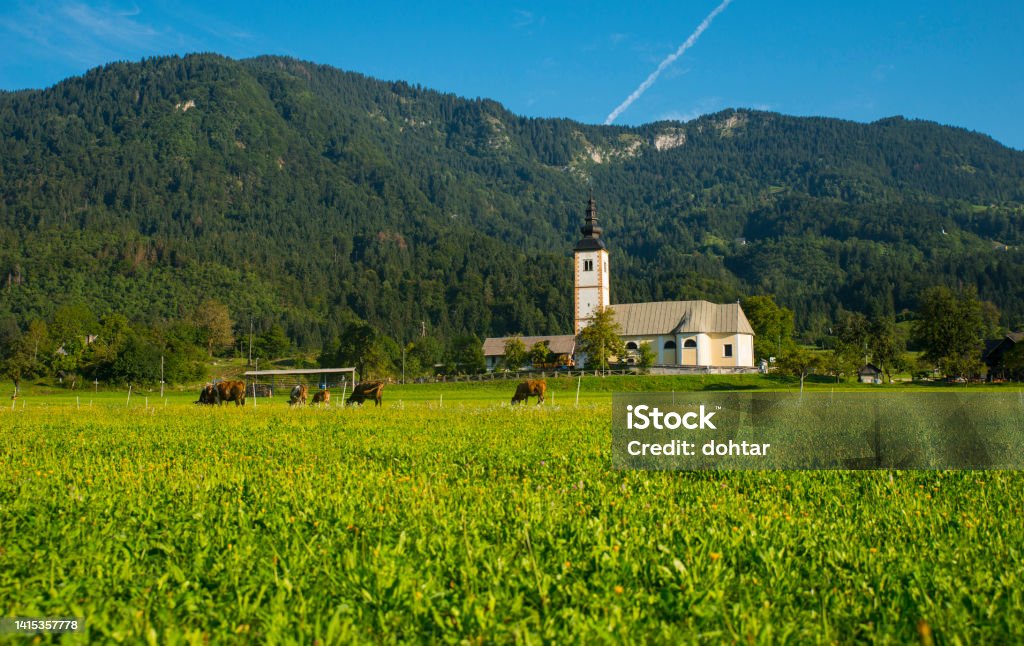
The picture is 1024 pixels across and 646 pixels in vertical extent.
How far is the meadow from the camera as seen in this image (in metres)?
5.07

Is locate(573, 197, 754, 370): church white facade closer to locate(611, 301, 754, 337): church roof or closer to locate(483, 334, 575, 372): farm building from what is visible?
locate(611, 301, 754, 337): church roof

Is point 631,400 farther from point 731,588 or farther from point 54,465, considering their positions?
point 54,465

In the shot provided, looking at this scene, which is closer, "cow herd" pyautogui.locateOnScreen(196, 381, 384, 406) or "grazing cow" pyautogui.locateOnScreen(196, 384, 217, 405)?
"cow herd" pyautogui.locateOnScreen(196, 381, 384, 406)

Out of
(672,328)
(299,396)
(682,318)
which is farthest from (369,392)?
(682,318)

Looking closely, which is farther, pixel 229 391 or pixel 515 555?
pixel 229 391

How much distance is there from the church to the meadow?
95.6 m

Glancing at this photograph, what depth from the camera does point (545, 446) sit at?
1520cm

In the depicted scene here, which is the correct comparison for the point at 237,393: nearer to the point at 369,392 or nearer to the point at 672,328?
the point at 369,392

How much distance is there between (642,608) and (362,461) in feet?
28.6

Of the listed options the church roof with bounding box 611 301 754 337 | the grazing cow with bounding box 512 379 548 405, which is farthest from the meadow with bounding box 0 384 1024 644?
the church roof with bounding box 611 301 754 337

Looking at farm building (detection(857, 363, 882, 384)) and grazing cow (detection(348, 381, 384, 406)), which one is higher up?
grazing cow (detection(348, 381, 384, 406))

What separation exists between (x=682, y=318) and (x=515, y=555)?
11195cm

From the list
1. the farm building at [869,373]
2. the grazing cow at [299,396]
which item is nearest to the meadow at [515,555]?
the grazing cow at [299,396]

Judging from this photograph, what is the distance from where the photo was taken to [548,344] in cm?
12219
